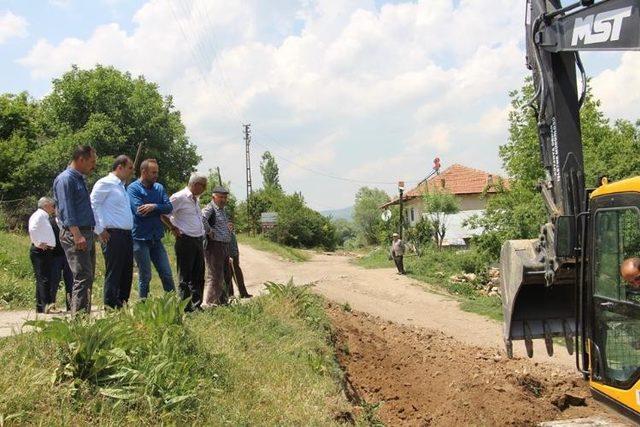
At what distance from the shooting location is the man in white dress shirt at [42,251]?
830 centimetres

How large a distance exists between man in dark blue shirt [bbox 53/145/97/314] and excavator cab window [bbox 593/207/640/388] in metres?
4.49

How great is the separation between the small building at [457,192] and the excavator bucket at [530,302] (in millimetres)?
→ 35240

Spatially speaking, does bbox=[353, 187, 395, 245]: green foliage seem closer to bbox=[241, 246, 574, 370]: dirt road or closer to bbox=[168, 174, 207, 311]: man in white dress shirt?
bbox=[241, 246, 574, 370]: dirt road

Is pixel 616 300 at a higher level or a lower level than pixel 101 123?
lower

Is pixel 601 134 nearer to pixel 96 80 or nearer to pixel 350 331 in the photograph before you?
pixel 350 331

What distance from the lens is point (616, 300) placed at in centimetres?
442

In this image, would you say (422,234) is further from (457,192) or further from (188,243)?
(188,243)

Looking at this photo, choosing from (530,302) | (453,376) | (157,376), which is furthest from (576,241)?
(157,376)

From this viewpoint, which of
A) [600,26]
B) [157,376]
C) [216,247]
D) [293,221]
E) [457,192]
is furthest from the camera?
[293,221]

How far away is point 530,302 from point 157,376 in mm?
3815

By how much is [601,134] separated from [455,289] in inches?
409

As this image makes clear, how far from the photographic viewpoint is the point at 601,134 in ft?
80.2

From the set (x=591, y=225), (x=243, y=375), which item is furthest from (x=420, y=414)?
(x=591, y=225)

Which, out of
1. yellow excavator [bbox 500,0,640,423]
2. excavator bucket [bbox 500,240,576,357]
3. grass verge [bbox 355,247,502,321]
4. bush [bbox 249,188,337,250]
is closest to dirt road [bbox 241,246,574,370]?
grass verge [bbox 355,247,502,321]
